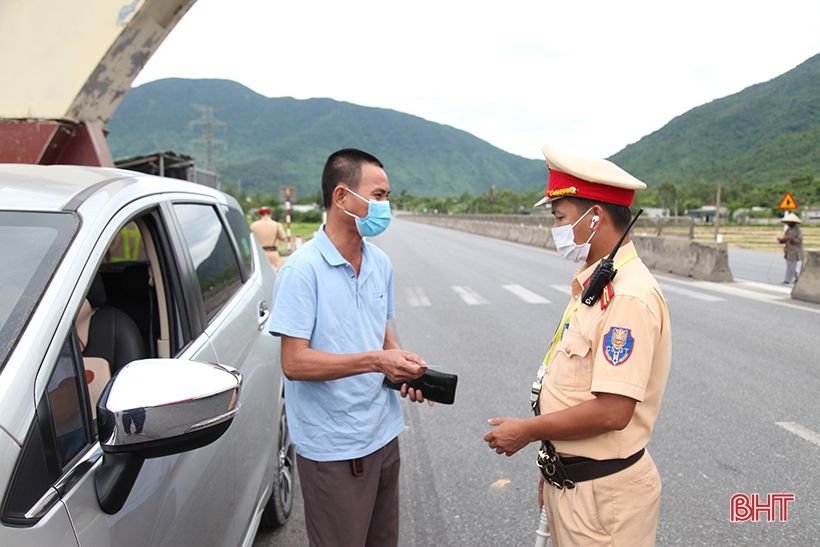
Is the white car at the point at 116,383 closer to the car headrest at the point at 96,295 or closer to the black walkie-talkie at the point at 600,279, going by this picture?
the car headrest at the point at 96,295

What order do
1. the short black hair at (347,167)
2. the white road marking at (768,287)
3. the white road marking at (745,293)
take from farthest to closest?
the white road marking at (768,287), the white road marking at (745,293), the short black hair at (347,167)

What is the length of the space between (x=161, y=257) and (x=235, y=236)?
1.18 meters

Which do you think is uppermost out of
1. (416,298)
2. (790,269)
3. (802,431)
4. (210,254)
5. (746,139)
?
(746,139)

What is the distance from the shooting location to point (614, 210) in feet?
6.49

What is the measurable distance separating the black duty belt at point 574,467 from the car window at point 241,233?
88.3 inches

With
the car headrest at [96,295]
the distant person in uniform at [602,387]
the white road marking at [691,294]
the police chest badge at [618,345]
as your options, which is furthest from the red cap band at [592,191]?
the white road marking at [691,294]

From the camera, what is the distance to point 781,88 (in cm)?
8138

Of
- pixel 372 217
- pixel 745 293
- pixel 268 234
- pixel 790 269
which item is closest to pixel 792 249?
pixel 790 269

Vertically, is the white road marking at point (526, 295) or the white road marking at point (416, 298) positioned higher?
the white road marking at point (526, 295)

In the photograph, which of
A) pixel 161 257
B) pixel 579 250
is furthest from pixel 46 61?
pixel 579 250

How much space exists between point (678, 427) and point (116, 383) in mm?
4410

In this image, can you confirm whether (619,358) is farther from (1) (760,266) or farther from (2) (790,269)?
(1) (760,266)

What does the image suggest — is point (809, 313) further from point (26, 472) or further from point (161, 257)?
point (26, 472)

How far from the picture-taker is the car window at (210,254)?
107 inches
